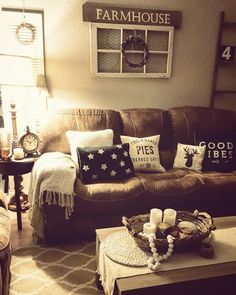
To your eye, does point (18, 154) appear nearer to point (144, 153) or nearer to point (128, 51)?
point (144, 153)

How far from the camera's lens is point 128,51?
304cm

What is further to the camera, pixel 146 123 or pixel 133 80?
pixel 133 80

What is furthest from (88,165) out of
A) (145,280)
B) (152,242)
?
(145,280)

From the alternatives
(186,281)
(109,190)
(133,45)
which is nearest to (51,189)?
(109,190)

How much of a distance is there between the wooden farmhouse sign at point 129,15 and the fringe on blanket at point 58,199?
1708 mm

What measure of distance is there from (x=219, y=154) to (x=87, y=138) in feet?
4.00

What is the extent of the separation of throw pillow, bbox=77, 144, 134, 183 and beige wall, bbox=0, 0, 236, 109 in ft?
2.62

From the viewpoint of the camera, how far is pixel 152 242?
150cm

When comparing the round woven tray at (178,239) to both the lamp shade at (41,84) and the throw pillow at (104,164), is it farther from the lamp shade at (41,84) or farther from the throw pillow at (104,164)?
the lamp shade at (41,84)

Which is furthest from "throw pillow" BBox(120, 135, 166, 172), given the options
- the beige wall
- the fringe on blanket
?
the fringe on blanket

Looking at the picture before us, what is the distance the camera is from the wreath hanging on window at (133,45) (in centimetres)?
302

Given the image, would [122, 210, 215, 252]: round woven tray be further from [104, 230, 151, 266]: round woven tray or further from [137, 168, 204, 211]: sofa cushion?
[137, 168, 204, 211]: sofa cushion

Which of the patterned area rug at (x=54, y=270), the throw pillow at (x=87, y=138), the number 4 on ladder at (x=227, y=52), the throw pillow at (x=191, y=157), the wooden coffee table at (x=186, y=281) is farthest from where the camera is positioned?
the number 4 on ladder at (x=227, y=52)

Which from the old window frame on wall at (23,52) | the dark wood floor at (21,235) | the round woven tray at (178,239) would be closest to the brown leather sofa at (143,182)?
the dark wood floor at (21,235)
